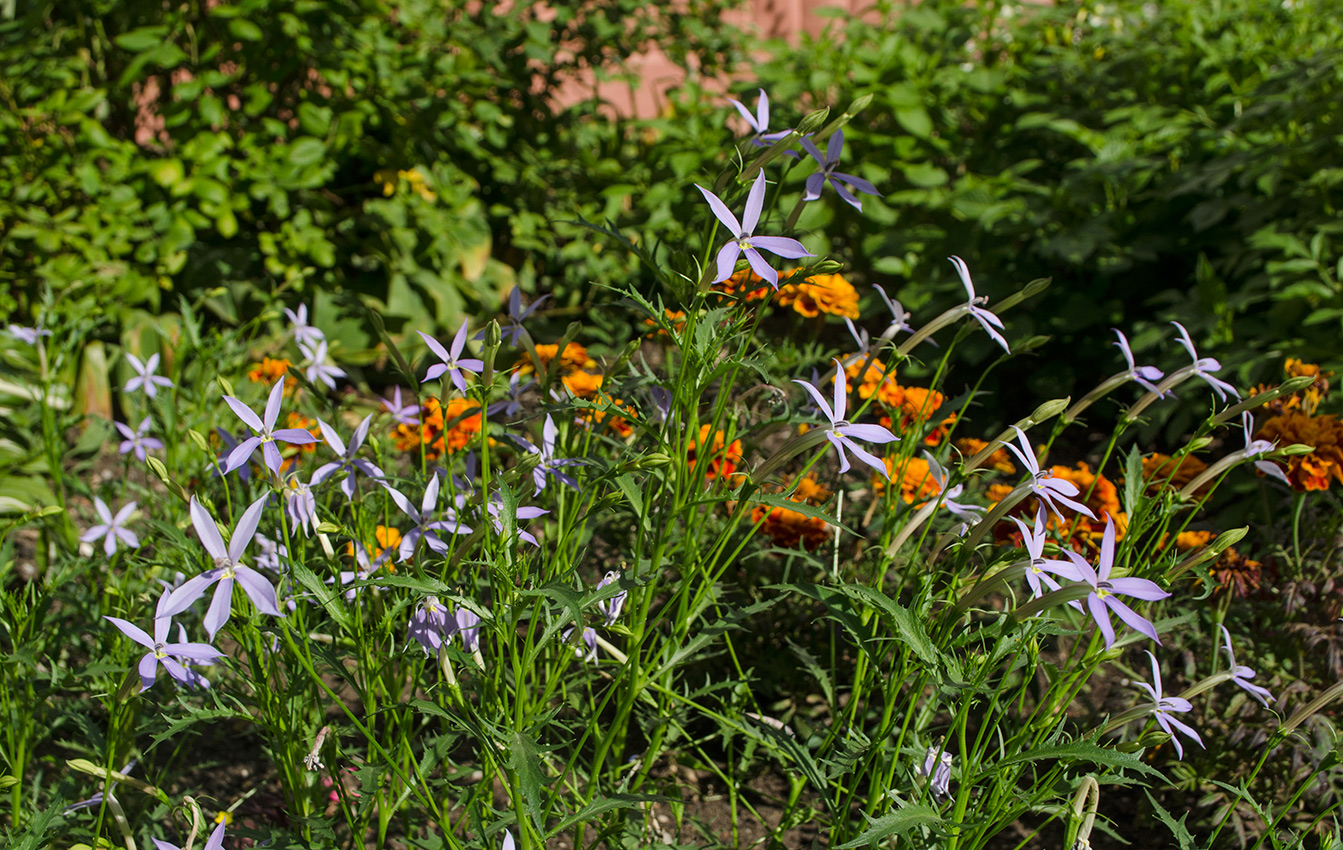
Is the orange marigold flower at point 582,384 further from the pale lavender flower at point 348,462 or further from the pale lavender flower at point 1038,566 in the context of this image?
the pale lavender flower at point 1038,566

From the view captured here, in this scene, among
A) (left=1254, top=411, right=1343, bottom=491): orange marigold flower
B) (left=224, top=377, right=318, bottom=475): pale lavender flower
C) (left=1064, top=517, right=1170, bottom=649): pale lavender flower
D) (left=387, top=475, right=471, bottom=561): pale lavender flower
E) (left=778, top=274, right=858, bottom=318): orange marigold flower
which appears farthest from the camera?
(left=778, top=274, right=858, bottom=318): orange marigold flower

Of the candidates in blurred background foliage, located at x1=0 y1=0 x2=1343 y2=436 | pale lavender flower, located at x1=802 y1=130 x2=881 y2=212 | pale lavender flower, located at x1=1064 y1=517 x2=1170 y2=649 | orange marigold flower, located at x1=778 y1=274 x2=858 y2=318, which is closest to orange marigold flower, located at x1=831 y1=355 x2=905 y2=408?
orange marigold flower, located at x1=778 y1=274 x2=858 y2=318

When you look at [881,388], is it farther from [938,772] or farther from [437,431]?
[437,431]

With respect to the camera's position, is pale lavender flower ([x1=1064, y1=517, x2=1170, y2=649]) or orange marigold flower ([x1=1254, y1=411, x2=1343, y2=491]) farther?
orange marigold flower ([x1=1254, y1=411, x2=1343, y2=491])

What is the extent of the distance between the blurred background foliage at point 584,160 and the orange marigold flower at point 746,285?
1.61 metres

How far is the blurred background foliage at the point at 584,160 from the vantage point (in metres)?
3.04

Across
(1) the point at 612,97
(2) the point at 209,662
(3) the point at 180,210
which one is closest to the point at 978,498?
(2) the point at 209,662

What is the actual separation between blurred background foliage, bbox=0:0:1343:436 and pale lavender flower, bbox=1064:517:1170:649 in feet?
6.67

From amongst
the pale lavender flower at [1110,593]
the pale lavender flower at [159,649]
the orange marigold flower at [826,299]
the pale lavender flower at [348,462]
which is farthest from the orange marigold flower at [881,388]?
the pale lavender flower at [159,649]

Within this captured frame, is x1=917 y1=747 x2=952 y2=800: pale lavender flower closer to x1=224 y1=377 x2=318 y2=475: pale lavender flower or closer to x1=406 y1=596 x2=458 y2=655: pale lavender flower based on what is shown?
x1=406 y1=596 x2=458 y2=655: pale lavender flower

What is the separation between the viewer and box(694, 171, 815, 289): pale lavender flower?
3.09 ft

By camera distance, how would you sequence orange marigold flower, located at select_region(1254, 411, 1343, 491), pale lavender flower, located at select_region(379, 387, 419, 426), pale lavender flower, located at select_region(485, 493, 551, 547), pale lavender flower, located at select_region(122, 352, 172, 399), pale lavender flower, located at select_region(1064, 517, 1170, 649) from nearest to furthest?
1. pale lavender flower, located at select_region(1064, 517, 1170, 649)
2. pale lavender flower, located at select_region(485, 493, 551, 547)
3. pale lavender flower, located at select_region(379, 387, 419, 426)
4. orange marigold flower, located at select_region(1254, 411, 1343, 491)
5. pale lavender flower, located at select_region(122, 352, 172, 399)

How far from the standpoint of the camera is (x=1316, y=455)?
1.68 m

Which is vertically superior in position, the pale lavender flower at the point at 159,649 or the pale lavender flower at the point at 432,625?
the pale lavender flower at the point at 159,649
